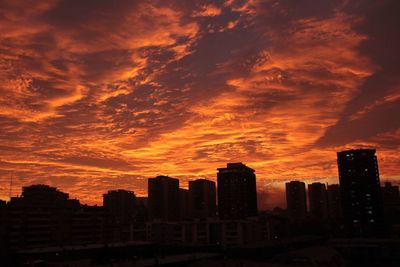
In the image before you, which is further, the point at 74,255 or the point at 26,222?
the point at 26,222

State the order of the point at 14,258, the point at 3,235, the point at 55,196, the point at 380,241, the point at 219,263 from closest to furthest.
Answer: the point at 219,263 → the point at 14,258 → the point at 3,235 → the point at 380,241 → the point at 55,196

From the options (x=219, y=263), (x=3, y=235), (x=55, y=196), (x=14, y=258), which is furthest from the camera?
(x=55, y=196)

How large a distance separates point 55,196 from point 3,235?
71047 millimetres

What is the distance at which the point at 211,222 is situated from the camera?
15938 cm

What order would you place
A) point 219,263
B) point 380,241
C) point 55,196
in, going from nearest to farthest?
1. point 219,263
2. point 380,241
3. point 55,196

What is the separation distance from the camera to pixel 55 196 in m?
197

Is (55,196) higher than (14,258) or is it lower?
higher

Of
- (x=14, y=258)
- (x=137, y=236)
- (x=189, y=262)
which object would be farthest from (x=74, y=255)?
(x=137, y=236)

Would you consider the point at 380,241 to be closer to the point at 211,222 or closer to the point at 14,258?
the point at 211,222

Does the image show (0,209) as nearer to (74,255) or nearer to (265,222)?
(74,255)

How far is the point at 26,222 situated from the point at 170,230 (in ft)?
176

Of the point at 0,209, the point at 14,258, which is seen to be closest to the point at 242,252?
the point at 14,258

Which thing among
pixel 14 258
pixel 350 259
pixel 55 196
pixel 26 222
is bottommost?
pixel 350 259

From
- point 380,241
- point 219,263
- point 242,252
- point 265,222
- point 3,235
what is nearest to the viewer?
point 219,263
